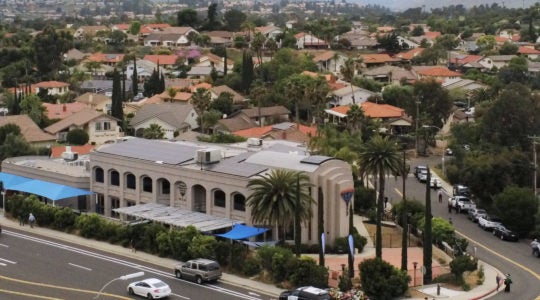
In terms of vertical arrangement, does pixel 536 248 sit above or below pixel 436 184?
above

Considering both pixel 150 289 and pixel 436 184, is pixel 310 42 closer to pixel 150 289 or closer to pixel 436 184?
pixel 436 184

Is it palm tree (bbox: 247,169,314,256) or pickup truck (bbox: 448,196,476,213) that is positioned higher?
palm tree (bbox: 247,169,314,256)

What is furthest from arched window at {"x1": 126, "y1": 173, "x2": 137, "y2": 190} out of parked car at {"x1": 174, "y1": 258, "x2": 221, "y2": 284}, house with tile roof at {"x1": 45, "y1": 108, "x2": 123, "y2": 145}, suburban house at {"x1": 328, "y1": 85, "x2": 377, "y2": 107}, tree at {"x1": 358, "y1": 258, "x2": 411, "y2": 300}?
suburban house at {"x1": 328, "y1": 85, "x2": 377, "y2": 107}

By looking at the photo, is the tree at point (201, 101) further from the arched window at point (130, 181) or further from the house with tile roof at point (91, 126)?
the arched window at point (130, 181)

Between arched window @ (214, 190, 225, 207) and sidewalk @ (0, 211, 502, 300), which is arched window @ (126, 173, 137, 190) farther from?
arched window @ (214, 190, 225, 207)

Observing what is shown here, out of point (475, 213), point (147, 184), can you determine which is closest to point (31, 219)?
point (147, 184)

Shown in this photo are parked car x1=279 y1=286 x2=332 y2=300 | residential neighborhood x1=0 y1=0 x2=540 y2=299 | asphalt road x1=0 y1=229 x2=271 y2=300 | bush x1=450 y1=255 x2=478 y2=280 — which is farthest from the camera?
residential neighborhood x1=0 y1=0 x2=540 y2=299

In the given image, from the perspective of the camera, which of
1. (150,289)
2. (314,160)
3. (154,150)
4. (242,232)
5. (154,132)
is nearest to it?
(150,289)
